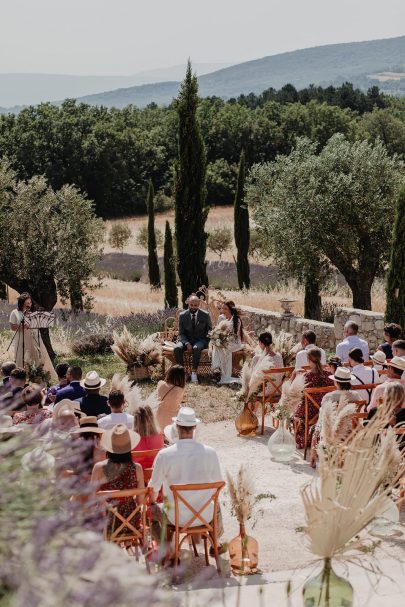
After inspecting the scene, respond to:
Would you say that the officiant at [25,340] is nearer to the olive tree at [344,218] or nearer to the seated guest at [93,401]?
the seated guest at [93,401]

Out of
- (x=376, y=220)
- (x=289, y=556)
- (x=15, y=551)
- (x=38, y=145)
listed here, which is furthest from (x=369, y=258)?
(x=38, y=145)

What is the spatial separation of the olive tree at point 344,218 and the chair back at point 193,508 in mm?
16092

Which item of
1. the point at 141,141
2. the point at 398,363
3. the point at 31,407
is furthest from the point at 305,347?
the point at 141,141

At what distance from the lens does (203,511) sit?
6.15 meters

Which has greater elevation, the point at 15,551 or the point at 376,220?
the point at 15,551

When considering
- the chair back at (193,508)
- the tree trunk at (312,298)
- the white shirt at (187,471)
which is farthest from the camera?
the tree trunk at (312,298)

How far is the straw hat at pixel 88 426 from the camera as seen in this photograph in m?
6.51

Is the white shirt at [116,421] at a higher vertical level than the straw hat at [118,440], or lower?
lower

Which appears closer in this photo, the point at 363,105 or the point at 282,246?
the point at 282,246

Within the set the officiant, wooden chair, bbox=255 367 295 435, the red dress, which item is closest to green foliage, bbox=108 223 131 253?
the officiant

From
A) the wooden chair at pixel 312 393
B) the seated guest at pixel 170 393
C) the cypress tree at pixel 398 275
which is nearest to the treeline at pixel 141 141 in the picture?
the cypress tree at pixel 398 275

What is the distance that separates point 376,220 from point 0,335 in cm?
1045

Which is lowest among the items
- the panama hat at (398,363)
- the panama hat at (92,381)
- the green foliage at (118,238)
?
the green foliage at (118,238)

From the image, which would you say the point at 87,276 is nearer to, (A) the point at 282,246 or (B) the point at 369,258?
(A) the point at 282,246
